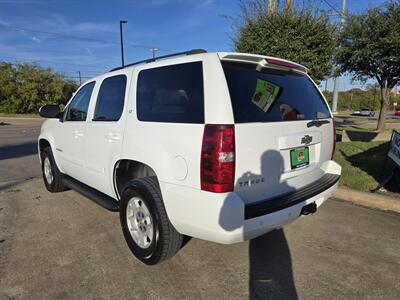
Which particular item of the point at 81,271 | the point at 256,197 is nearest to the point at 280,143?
the point at 256,197

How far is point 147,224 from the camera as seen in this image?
293 cm

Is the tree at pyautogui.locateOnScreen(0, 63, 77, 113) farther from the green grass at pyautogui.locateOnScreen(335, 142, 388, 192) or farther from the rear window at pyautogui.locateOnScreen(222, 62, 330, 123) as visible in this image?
the rear window at pyautogui.locateOnScreen(222, 62, 330, 123)

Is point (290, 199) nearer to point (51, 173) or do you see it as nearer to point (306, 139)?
point (306, 139)

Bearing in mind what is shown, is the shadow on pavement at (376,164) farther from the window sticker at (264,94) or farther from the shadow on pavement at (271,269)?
the window sticker at (264,94)

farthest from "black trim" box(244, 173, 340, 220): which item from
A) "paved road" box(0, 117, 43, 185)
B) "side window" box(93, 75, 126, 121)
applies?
"paved road" box(0, 117, 43, 185)

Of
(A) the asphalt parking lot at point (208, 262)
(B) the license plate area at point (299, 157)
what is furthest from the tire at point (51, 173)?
(B) the license plate area at point (299, 157)

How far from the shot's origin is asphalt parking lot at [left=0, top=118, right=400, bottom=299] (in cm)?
258

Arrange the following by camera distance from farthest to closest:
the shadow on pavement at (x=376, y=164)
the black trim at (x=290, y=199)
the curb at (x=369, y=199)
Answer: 1. the shadow on pavement at (x=376, y=164)
2. the curb at (x=369, y=199)
3. the black trim at (x=290, y=199)

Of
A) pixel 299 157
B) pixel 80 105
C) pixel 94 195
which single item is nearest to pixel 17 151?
pixel 80 105

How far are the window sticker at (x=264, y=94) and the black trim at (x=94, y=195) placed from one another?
1.92m

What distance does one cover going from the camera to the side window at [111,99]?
3312 millimetres

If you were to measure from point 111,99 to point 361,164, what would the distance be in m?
5.50

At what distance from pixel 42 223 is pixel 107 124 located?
1.74 meters

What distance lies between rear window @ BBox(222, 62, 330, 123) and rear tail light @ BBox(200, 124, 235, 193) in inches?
6.9
